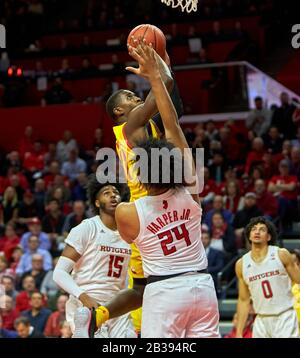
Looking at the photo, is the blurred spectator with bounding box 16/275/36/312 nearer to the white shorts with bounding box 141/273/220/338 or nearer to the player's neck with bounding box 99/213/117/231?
the player's neck with bounding box 99/213/117/231

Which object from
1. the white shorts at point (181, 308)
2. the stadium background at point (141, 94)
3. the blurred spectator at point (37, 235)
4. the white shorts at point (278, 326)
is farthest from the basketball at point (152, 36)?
the blurred spectator at point (37, 235)

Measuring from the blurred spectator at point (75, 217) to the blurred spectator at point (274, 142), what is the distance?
3.28 metres

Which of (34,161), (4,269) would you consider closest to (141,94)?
(34,161)

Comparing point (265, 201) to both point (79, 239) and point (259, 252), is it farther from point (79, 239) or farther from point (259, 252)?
point (79, 239)

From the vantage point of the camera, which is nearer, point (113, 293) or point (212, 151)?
point (113, 293)

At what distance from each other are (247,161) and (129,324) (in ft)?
24.5

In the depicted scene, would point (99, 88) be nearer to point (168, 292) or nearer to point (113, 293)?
point (113, 293)

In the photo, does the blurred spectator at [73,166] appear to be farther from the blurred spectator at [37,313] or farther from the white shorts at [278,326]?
the white shorts at [278,326]

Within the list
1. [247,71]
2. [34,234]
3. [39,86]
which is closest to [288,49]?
[247,71]

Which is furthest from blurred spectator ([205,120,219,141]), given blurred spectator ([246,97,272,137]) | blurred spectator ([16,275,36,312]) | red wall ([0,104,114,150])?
blurred spectator ([16,275,36,312])

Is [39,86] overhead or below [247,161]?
overhead

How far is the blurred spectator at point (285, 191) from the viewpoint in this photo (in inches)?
526

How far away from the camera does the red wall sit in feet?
57.3

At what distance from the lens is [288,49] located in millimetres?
17766
